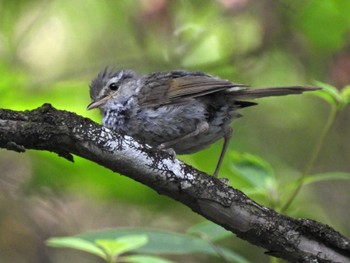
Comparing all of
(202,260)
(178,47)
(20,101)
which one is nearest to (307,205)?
(202,260)

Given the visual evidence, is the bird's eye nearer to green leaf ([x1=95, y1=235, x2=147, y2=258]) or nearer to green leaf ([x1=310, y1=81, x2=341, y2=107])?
green leaf ([x1=310, y1=81, x2=341, y2=107])

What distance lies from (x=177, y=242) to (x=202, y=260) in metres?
3.06

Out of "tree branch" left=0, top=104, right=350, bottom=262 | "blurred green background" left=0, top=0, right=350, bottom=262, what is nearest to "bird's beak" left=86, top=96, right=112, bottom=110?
"blurred green background" left=0, top=0, right=350, bottom=262

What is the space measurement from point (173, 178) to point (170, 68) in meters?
3.64

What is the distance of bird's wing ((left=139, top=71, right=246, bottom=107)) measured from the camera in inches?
181

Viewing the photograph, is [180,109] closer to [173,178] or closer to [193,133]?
[193,133]

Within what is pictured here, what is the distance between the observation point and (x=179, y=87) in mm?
4785

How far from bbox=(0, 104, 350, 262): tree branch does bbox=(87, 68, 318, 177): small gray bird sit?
51.8 inches

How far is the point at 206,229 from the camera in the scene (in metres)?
4.05

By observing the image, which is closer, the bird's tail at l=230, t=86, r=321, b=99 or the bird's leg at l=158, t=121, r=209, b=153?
the bird's tail at l=230, t=86, r=321, b=99

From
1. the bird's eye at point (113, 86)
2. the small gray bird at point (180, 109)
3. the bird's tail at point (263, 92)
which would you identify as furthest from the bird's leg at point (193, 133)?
the bird's eye at point (113, 86)

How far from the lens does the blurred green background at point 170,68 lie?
548cm

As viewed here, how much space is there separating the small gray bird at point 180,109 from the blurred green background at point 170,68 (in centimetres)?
77

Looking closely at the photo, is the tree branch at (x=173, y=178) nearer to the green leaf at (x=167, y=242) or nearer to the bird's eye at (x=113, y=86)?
the green leaf at (x=167, y=242)
